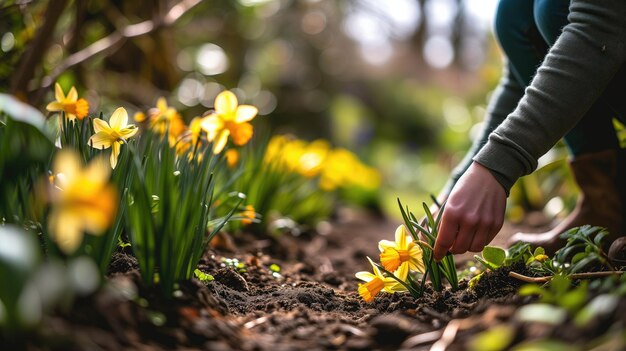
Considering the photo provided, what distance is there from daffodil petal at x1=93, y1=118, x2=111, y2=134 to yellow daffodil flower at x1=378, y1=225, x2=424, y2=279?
0.61 meters

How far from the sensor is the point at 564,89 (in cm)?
104

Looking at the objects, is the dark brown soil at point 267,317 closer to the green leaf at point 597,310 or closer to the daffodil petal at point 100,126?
the green leaf at point 597,310

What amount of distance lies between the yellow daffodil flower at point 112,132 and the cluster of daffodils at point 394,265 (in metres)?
0.55

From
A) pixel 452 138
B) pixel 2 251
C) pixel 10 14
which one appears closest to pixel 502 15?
pixel 2 251

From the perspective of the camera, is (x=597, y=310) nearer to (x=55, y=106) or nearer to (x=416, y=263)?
(x=416, y=263)

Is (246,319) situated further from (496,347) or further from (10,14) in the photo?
(10,14)

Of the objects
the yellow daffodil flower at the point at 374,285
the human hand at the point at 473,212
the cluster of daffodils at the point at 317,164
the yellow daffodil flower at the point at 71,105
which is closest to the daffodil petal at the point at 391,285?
the yellow daffodil flower at the point at 374,285

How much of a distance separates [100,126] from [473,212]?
748mm

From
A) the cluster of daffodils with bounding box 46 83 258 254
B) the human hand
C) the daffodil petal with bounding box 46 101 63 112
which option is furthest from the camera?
the daffodil petal with bounding box 46 101 63 112

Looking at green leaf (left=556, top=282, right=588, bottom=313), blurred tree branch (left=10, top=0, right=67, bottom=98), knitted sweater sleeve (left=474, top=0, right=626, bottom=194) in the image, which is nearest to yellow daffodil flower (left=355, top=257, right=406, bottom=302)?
knitted sweater sleeve (left=474, top=0, right=626, bottom=194)

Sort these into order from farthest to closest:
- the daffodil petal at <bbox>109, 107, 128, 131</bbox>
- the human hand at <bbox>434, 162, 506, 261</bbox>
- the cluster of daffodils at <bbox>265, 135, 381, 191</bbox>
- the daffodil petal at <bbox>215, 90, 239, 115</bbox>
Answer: the cluster of daffodils at <bbox>265, 135, 381, 191</bbox>
the daffodil petal at <bbox>215, 90, 239, 115</bbox>
the daffodil petal at <bbox>109, 107, 128, 131</bbox>
the human hand at <bbox>434, 162, 506, 261</bbox>

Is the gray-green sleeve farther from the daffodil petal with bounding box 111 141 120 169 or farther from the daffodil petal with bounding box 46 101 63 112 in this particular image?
the daffodil petal with bounding box 46 101 63 112

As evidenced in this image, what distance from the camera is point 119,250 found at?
48.0 inches

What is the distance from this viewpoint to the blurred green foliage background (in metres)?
2.06
